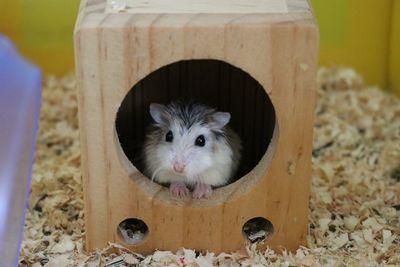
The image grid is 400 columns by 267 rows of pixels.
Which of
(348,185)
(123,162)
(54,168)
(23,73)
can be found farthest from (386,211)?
(23,73)

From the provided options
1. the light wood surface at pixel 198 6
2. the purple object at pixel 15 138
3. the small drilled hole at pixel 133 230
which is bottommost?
the small drilled hole at pixel 133 230

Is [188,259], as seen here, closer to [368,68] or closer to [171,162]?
[171,162]

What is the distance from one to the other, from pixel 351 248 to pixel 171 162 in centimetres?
73

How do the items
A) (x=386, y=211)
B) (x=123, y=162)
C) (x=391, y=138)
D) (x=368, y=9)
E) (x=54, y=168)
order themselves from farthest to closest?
(x=368, y=9), (x=391, y=138), (x=54, y=168), (x=386, y=211), (x=123, y=162)

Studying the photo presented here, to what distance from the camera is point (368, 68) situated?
13.8ft

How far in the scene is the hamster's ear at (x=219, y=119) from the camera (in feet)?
9.48

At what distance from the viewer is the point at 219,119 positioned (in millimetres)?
2900

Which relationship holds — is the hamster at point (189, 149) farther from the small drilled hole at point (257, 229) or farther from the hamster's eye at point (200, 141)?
the small drilled hole at point (257, 229)

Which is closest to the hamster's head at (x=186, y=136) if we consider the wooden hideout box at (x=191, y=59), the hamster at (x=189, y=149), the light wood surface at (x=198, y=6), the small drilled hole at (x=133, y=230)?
the hamster at (x=189, y=149)

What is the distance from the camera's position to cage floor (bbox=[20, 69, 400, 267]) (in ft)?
9.14

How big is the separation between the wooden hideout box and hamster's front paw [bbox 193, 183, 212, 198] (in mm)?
24

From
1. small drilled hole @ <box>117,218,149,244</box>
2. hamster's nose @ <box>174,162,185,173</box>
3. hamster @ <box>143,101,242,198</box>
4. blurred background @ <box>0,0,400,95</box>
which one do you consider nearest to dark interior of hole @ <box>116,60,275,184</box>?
hamster @ <box>143,101,242,198</box>

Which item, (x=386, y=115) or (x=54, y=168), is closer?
(x=54, y=168)

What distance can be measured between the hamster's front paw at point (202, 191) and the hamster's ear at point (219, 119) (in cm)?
23
